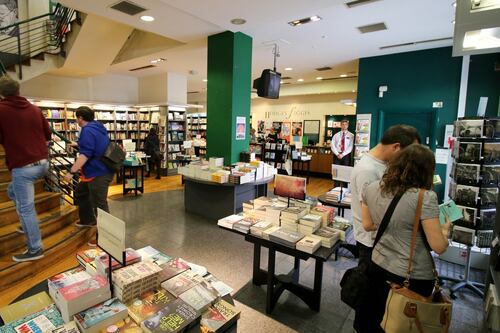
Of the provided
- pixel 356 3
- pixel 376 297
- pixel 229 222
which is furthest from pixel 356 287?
pixel 356 3

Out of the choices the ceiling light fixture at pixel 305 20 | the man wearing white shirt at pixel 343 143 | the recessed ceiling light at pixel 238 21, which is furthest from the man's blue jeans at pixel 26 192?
the man wearing white shirt at pixel 343 143

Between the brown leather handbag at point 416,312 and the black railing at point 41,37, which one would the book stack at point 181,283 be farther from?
the black railing at point 41,37

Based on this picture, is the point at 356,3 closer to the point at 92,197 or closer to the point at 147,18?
the point at 147,18

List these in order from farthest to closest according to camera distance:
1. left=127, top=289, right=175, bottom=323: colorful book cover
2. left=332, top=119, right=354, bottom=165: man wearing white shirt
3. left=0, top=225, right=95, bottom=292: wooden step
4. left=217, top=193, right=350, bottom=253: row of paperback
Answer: left=332, top=119, right=354, bottom=165: man wearing white shirt → left=0, top=225, right=95, bottom=292: wooden step → left=217, top=193, right=350, bottom=253: row of paperback → left=127, top=289, right=175, bottom=323: colorful book cover

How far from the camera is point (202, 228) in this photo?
14.6ft

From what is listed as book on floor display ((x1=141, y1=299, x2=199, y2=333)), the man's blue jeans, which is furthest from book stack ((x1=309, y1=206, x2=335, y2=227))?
the man's blue jeans

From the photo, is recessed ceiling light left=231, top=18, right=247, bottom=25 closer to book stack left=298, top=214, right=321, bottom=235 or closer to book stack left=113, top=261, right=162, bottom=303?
book stack left=298, top=214, right=321, bottom=235

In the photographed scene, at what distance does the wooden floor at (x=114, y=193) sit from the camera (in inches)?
102

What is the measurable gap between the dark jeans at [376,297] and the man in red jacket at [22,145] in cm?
308

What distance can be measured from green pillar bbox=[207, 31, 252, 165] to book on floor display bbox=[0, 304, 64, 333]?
387cm

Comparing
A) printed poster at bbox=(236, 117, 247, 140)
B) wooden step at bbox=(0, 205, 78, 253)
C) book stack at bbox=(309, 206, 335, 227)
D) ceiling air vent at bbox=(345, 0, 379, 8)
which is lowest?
wooden step at bbox=(0, 205, 78, 253)

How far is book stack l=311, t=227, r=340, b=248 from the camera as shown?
6.95ft

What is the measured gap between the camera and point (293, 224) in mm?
2330

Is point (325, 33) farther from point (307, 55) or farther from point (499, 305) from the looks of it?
point (499, 305)
